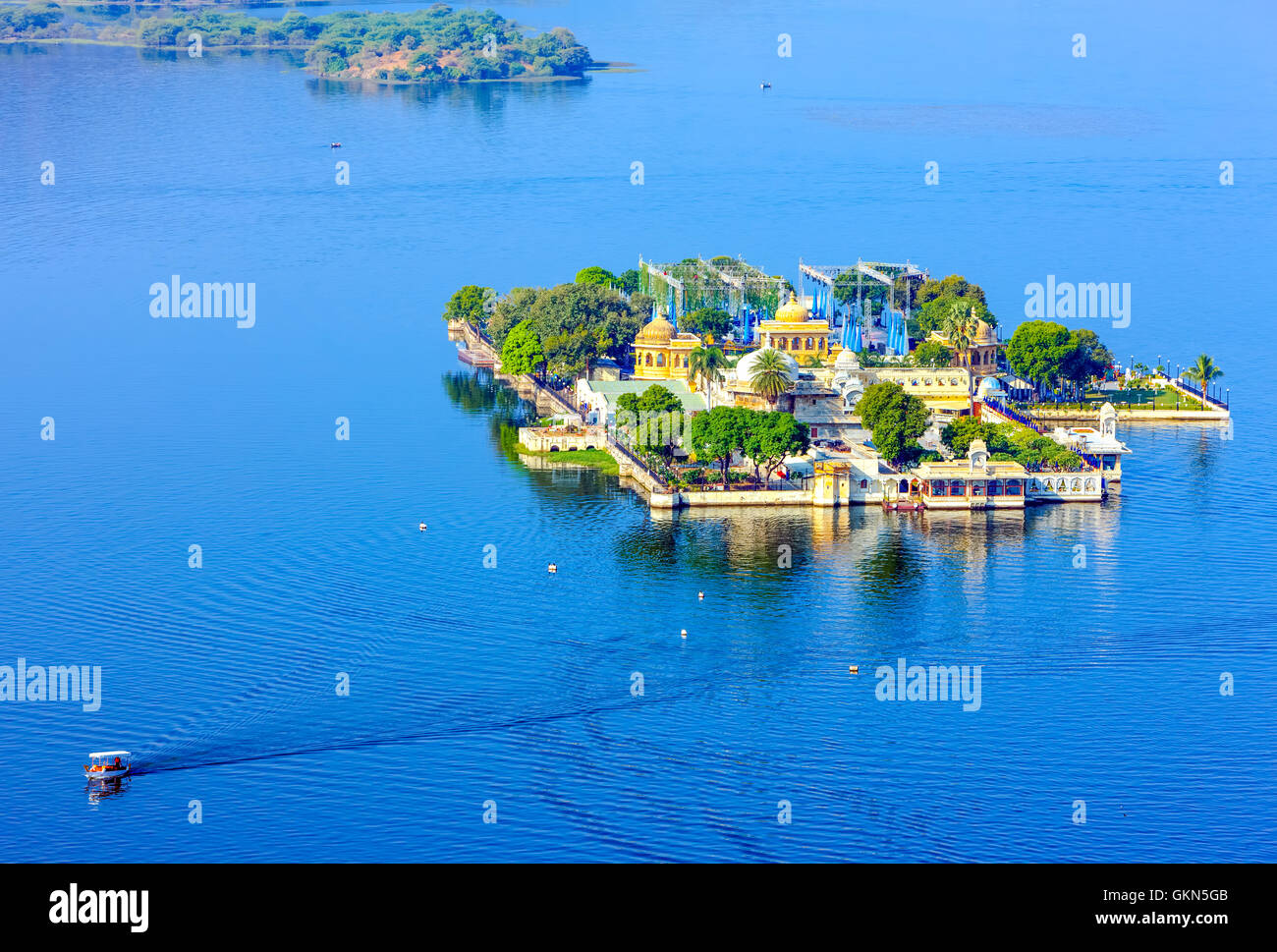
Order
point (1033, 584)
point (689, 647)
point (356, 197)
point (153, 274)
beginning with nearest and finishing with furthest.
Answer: point (689, 647) < point (1033, 584) < point (153, 274) < point (356, 197)

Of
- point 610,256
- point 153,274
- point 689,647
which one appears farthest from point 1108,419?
point 153,274

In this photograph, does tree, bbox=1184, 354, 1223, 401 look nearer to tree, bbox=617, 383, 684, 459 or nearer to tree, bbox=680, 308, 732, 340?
tree, bbox=680, 308, 732, 340

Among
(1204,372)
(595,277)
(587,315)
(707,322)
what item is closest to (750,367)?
(587,315)

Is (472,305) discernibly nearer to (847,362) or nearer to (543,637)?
(847,362)

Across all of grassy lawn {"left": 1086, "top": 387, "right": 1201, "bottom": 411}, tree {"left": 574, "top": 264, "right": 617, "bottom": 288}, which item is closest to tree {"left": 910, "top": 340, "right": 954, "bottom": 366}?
grassy lawn {"left": 1086, "top": 387, "right": 1201, "bottom": 411}

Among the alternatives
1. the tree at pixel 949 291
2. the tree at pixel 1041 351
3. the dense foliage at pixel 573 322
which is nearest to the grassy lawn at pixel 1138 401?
the tree at pixel 1041 351

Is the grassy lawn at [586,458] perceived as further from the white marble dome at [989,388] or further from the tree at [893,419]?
the white marble dome at [989,388]

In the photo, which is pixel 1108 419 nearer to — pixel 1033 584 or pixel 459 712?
pixel 1033 584
